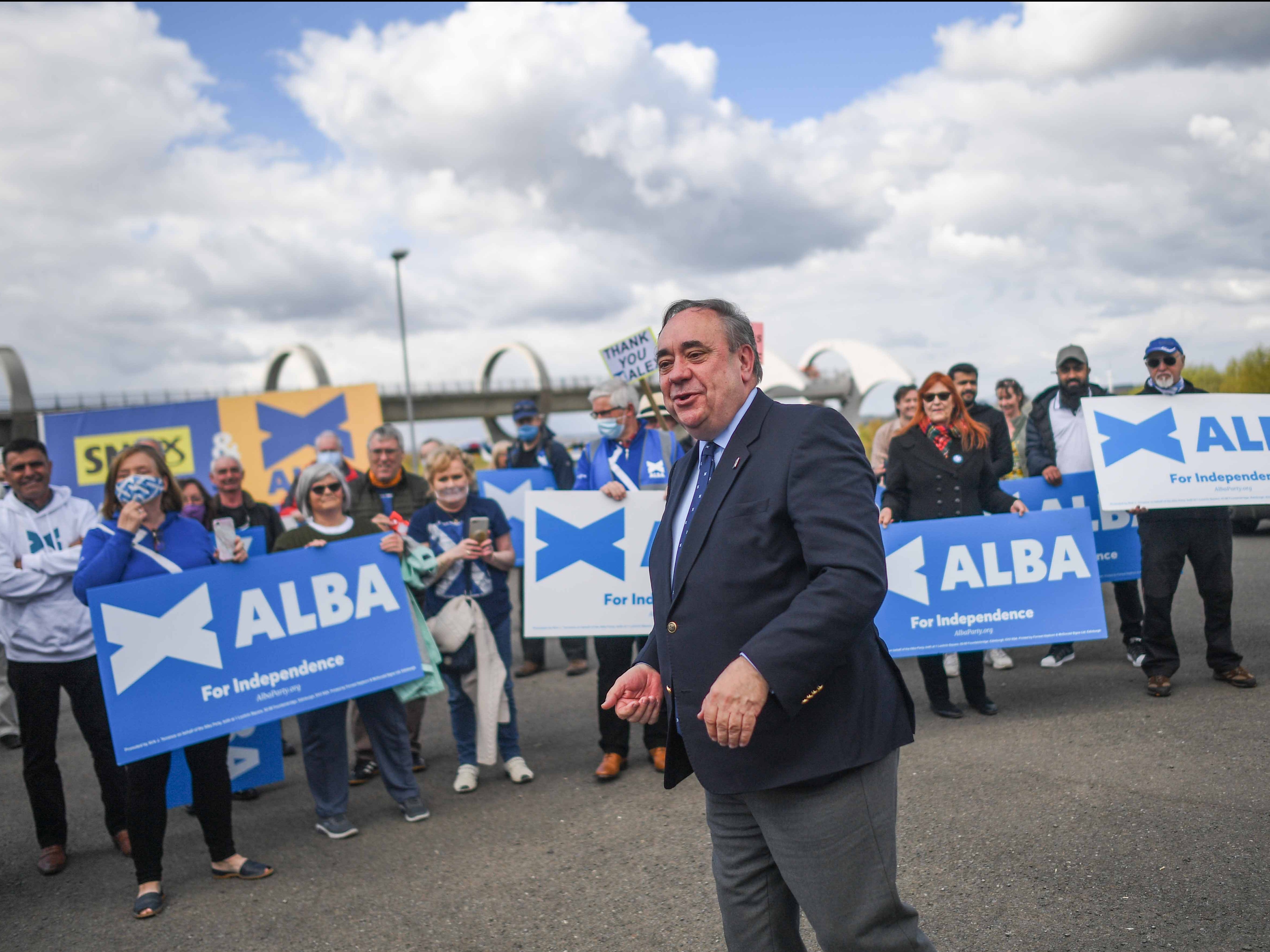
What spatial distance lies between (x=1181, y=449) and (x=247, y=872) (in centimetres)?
615

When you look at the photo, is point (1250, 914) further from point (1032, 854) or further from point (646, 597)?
point (646, 597)

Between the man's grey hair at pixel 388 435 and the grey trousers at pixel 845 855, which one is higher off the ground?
the man's grey hair at pixel 388 435

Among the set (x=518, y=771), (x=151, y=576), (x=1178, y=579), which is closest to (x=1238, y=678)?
(x=1178, y=579)

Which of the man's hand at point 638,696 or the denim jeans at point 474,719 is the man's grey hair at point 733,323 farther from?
the denim jeans at point 474,719

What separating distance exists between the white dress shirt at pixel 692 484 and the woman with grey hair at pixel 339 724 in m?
3.23

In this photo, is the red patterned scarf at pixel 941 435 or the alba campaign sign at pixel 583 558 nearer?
the alba campaign sign at pixel 583 558

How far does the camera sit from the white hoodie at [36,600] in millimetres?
4727

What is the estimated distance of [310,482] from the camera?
5426 mm

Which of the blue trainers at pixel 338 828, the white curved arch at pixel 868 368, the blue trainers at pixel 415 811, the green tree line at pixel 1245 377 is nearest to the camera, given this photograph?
the blue trainers at pixel 338 828

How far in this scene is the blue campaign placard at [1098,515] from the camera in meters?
7.10

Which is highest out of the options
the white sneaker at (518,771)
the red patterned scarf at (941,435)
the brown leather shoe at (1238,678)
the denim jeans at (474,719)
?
the red patterned scarf at (941,435)

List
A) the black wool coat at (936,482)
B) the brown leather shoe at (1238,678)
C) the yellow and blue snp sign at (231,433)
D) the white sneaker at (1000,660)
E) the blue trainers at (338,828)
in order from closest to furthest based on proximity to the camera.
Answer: the blue trainers at (338,828) < the brown leather shoe at (1238,678) < the black wool coat at (936,482) < the white sneaker at (1000,660) < the yellow and blue snp sign at (231,433)

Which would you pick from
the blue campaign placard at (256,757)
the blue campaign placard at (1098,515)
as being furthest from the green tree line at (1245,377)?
the blue campaign placard at (256,757)

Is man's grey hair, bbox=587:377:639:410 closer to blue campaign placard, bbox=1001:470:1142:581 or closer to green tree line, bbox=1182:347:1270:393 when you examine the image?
blue campaign placard, bbox=1001:470:1142:581
